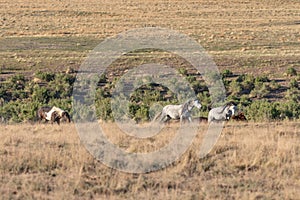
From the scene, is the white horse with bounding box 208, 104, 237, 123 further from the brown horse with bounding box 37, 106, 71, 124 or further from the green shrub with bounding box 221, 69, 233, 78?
the green shrub with bounding box 221, 69, 233, 78

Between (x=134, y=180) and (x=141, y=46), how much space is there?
122 feet

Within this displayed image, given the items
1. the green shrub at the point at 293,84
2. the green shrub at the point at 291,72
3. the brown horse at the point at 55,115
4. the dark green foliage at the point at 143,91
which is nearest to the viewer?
the brown horse at the point at 55,115

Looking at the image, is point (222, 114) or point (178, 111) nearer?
point (222, 114)

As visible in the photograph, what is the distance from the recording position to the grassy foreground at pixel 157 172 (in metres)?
7.66

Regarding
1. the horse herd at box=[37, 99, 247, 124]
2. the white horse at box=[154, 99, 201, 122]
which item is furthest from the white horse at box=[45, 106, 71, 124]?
the white horse at box=[154, 99, 201, 122]

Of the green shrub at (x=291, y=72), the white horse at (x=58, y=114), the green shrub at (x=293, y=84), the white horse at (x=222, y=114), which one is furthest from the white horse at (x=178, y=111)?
the green shrub at (x=291, y=72)

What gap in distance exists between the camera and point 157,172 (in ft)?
28.2

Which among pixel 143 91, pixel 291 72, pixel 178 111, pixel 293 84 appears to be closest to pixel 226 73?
pixel 291 72

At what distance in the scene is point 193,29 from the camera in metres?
60.8

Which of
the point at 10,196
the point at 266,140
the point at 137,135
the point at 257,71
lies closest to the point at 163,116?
the point at 137,135

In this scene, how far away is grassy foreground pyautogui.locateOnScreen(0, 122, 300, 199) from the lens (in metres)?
7.66

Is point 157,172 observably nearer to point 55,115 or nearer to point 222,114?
point 222,114

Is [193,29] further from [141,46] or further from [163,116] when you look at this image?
[163,116]

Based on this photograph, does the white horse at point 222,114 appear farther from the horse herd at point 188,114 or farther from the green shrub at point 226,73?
the green shrub at point 226,73
